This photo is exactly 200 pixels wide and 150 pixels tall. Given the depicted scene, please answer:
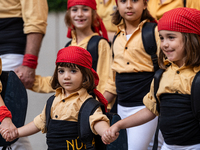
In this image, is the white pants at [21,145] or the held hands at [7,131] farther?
the white pants at [21,145]

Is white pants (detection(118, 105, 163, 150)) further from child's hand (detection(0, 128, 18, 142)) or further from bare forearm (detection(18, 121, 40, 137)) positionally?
child's hand (detection(0, 128, 18, 142))

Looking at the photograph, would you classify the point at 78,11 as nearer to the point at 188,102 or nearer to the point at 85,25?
the point at 85,25

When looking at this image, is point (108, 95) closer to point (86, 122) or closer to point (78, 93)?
point (78, 93)

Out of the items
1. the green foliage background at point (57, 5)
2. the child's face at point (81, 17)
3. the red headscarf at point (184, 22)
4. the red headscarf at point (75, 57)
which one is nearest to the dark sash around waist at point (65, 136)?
the red headscarf at point (75, 57)

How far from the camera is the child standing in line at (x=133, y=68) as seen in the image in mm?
3418

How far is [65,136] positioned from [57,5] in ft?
16.2

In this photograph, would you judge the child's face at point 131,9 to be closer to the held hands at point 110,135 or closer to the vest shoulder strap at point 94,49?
the vest shoulder strap at point 94,49

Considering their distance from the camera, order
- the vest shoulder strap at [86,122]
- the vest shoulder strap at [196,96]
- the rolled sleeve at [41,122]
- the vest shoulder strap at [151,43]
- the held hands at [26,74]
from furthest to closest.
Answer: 1. the held hands at [26,74]
2. the vest shoulder strap at [151,43]
3. the rolled sleeve at [41,122]
4. the vest shoulder strap at [86,122]
5. the vest shoulder strap at [196,96]

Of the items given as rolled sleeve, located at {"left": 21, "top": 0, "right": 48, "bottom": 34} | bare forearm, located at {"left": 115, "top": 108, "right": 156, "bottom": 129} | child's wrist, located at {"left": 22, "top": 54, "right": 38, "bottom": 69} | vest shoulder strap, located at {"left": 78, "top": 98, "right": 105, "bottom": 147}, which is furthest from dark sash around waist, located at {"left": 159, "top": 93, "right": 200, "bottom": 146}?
rolled sleeve, located at {"left": 21, "top": 0, "right": 48, "bottom": 34}

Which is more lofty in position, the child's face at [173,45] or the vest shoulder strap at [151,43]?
the child's face at [173,45]

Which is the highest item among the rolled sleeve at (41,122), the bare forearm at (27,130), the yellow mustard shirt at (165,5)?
the yellow mustard shirt at (165,5)

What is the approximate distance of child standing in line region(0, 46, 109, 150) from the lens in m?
2.76

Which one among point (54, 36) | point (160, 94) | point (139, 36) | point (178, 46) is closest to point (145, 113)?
point (160, 94)

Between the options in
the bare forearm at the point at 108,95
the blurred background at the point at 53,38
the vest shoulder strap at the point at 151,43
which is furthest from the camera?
the blurred background at the point at 53,38
